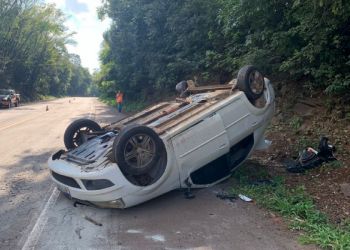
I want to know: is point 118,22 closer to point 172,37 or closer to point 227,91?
point 172,37

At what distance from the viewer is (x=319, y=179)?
6.48 m

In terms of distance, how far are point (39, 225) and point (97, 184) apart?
847 millimetres

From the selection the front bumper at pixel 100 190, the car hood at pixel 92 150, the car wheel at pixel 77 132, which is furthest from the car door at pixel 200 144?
the car wheel at pixel 77 132

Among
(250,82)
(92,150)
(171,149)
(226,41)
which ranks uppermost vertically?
(226,41)

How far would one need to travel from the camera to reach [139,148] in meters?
5.35

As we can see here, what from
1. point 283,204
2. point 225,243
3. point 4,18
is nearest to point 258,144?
point 283,204

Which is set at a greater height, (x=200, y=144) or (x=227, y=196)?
(x=200, y=144)

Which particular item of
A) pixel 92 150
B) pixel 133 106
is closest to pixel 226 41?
pixel 92 150

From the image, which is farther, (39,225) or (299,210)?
(299,210)

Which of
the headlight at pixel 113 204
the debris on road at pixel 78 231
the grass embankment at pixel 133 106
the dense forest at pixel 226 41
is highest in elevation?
the dense forest at pixel 226 41

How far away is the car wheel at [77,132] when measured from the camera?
7.13 meters

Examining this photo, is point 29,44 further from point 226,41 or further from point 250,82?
point 250,82

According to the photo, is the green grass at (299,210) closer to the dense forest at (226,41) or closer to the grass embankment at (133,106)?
the dense forest at (226,41)

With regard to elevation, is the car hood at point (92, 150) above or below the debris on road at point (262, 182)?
above
